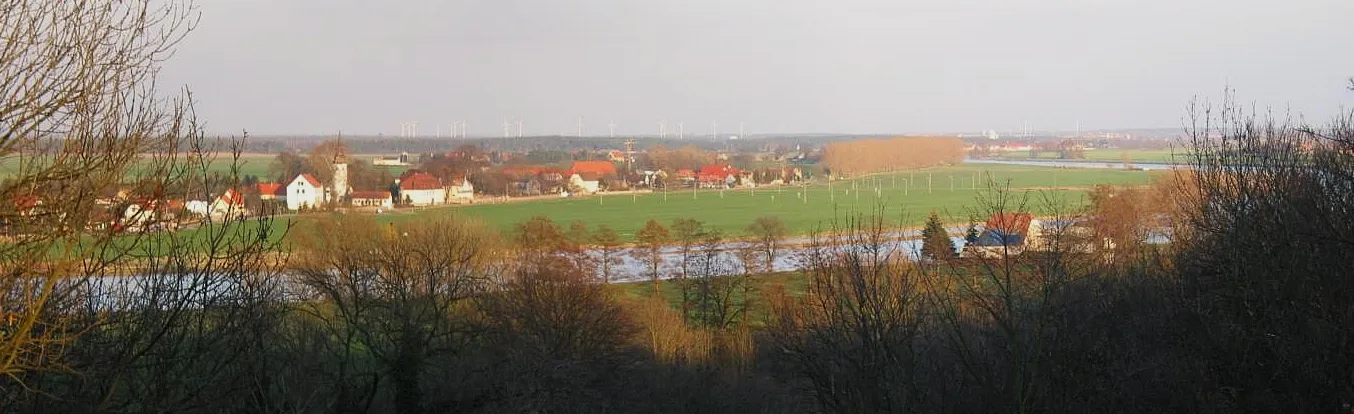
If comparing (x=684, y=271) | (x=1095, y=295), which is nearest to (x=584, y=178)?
(x=684, y=271)

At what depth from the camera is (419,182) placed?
105ft

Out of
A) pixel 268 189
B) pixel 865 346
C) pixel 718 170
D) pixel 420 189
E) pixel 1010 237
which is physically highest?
pixel 268 189

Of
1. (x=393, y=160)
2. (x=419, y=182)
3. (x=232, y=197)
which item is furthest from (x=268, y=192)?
(x=393, y=160)

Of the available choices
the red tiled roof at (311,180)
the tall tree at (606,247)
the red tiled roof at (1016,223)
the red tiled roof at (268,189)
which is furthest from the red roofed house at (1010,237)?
the red tiled roof at (311,180)

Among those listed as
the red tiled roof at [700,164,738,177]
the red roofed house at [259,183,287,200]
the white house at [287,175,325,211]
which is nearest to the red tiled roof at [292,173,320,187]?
the white house at [287,175,325,211]

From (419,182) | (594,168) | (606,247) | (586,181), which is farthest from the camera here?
(594,168)

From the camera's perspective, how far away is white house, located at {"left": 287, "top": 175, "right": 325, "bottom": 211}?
810 inches

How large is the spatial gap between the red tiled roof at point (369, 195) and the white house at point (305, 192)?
2.33 m

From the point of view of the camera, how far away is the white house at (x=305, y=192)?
20.6 metres

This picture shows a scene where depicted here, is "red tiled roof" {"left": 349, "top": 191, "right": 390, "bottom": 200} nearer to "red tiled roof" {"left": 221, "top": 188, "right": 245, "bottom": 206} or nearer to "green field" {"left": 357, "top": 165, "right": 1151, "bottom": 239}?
"green field" {"left": 357, "top": 165, "right": 1151, "bottom": 239}

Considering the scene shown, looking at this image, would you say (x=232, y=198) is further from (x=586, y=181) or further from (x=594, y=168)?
(x=594, y=168)

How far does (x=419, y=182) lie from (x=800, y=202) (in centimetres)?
1314

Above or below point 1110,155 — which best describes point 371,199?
below

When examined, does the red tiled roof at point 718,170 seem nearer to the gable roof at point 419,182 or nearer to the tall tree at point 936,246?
the gable roof at point 419,182
